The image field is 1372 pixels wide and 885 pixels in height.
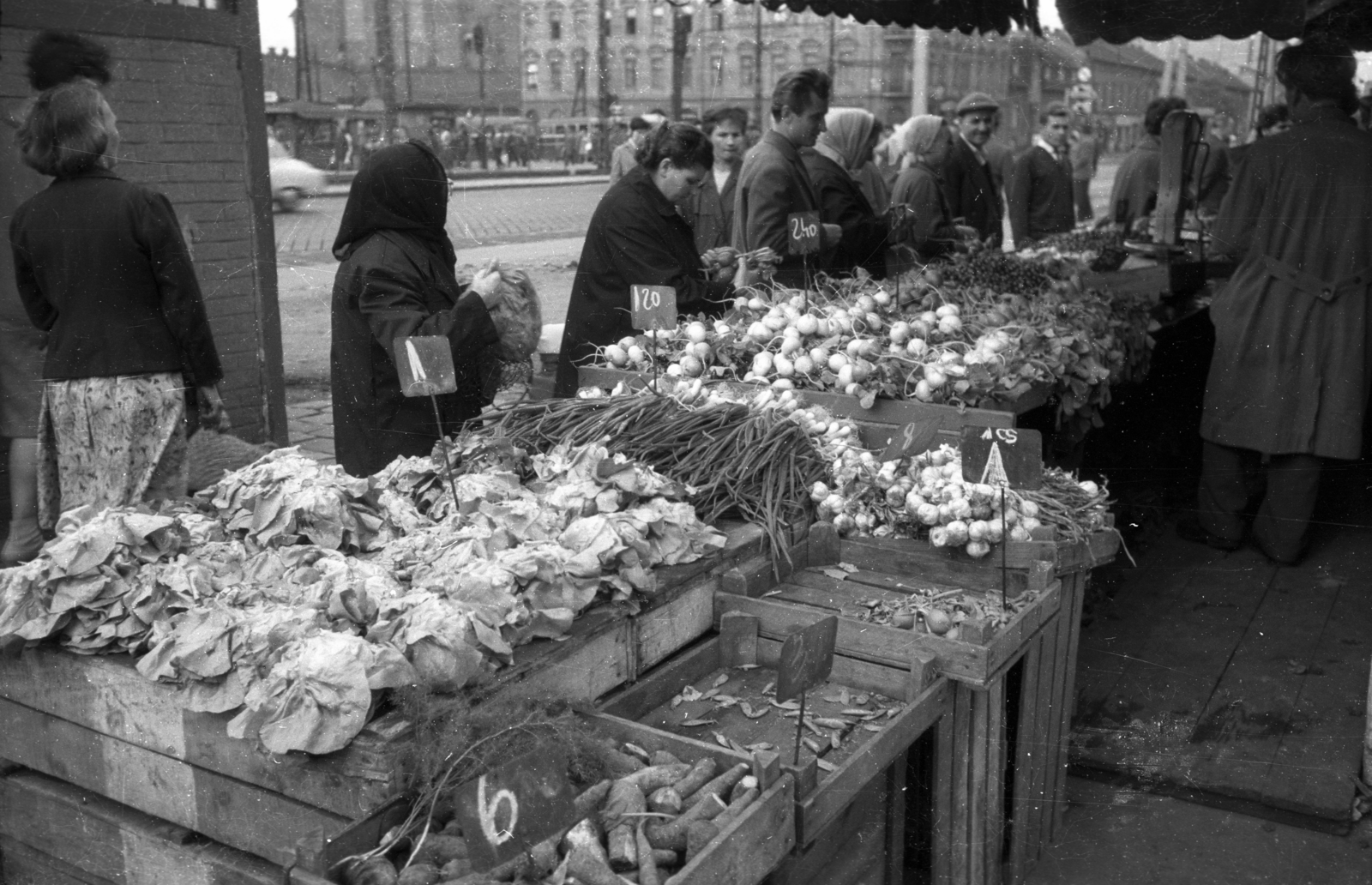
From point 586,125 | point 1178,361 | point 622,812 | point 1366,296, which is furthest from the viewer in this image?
point 586,125

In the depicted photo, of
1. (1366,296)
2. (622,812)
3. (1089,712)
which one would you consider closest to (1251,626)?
(1089,712)

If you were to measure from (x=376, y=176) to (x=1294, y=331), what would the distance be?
3895mm

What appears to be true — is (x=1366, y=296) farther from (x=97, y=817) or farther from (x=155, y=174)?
(x=155, y=174)

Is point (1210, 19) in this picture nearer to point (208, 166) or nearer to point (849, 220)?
point (849, 220)

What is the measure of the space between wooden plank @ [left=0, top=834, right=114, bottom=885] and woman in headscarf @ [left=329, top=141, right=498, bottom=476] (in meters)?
1.58

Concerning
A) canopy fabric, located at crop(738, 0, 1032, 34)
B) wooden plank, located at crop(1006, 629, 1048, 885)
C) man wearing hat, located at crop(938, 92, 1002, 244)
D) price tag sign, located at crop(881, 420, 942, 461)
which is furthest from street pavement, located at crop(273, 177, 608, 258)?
wooden plank, located at crop(1006, 629, 1048, 885)

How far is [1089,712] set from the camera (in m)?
3.84

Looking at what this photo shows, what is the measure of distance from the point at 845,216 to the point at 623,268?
1.59 meters

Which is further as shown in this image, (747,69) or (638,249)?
(747,69)

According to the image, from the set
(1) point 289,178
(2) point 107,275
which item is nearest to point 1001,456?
(2) point 107,275

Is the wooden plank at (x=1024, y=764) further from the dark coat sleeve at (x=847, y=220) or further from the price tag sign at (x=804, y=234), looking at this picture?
the dark coat sleeve at (x=847, y=220)

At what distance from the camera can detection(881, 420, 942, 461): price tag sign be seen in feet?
9.48

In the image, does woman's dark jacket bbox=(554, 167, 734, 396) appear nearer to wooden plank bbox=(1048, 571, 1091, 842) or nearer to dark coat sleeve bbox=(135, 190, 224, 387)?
dark coat sleeve bbox=(135, 190, 224, 387)

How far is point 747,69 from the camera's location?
9.76 m
